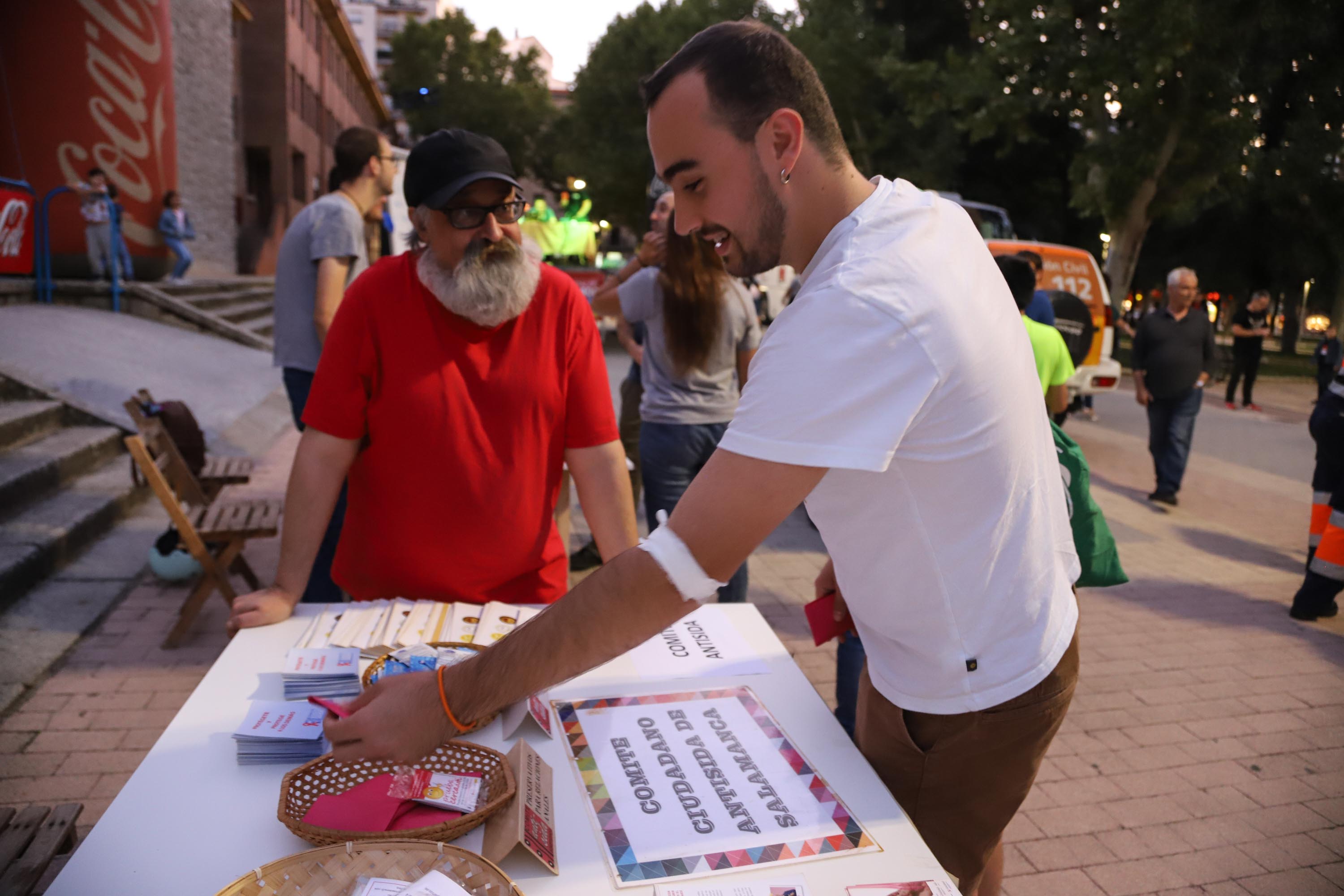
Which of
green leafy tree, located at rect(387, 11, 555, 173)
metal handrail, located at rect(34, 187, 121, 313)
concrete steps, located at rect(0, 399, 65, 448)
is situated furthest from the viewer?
green leafy tree, located at rect(387, 11, 555, 173)

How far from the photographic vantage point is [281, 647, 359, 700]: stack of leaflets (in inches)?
73.8

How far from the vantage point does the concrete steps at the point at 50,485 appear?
500 centimetres

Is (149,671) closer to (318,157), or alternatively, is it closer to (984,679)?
(984,679)

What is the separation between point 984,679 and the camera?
5.00ft

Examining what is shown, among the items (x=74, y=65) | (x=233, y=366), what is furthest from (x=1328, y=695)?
(x=74, y=65)

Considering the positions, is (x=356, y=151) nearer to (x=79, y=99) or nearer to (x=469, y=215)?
(x=469, y=215)

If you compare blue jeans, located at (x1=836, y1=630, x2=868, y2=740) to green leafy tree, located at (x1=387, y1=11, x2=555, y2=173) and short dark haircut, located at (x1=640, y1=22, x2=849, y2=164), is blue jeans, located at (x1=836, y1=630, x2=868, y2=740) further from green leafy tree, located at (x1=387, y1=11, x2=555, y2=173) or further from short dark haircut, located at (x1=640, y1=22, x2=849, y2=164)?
green leafy tree, located at (x1=387, y1=11, x2=555, y2=173)

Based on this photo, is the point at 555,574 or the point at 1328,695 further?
the point at 1328,695

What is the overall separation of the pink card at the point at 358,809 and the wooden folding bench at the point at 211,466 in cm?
432

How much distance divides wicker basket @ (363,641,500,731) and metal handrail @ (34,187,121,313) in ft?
36.0

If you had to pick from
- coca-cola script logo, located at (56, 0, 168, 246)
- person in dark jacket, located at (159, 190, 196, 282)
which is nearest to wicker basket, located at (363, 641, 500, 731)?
coca-cola script logo, located at (56, 0, 168, 246)

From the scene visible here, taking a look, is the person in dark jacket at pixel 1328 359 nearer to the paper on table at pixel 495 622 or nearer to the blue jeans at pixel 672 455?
the blue jeans at pixel 672 455

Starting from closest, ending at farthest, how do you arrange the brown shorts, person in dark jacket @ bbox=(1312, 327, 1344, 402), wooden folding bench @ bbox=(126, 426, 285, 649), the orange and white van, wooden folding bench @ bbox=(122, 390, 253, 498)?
the brown shorts
wooden folding bench @ bbox=(126, 426, 285, 649)
wooden folding bench @ bbox=(122, 390, 253, 498)
the orange and white van
person in dark jacket @ bbox=(1312, 327, 1344, 402)

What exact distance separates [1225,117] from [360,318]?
729 inches
